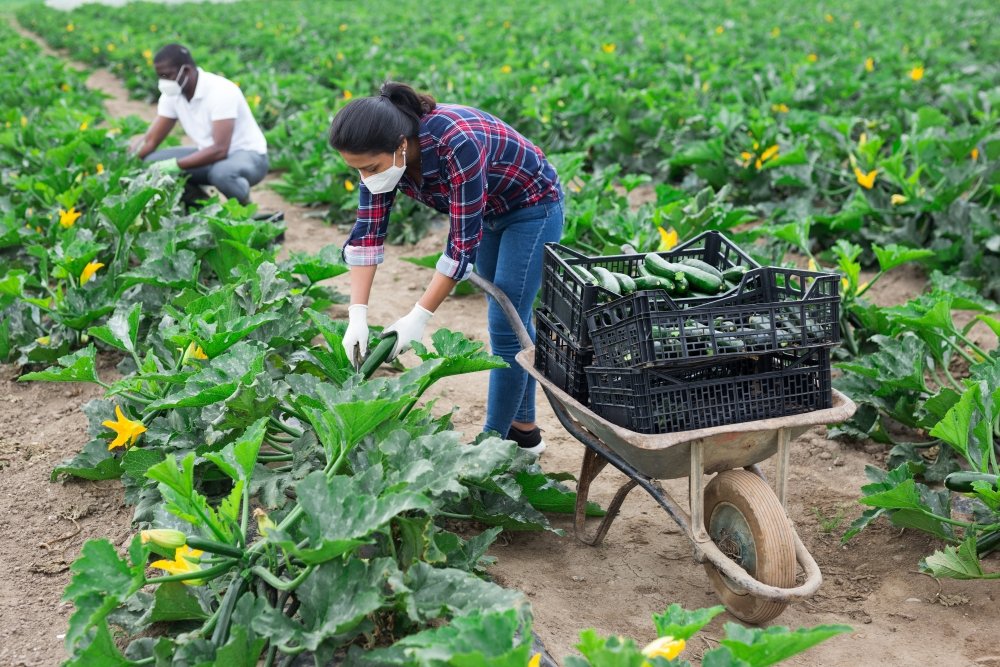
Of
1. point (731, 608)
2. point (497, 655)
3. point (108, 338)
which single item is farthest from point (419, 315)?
point (497, 655)

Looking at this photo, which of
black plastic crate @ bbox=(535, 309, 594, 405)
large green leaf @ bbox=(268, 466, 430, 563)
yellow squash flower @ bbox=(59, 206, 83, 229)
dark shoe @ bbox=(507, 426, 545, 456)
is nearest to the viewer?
large green leaf @ bbox=(268, 466, 430, 563)

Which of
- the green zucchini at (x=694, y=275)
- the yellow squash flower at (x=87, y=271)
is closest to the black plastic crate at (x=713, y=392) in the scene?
the green zucchini at (x=694, y=275)

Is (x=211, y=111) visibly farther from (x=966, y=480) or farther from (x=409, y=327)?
(x=966, y=480)

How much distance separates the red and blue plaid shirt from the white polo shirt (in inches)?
156

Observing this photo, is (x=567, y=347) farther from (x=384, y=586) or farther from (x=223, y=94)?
(x=223, y=94)

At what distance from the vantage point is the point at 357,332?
3.65 meters

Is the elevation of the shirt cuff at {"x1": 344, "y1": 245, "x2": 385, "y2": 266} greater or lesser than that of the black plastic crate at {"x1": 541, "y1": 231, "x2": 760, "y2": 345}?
greater

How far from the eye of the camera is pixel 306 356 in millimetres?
3752

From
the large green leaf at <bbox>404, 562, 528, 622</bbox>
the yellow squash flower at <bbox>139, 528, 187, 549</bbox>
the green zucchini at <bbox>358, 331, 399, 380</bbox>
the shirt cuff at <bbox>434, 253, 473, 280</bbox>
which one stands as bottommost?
the large green leaf at <bbox>404, 562, 528, 622</bbox>

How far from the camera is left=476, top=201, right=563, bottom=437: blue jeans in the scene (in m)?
3.89

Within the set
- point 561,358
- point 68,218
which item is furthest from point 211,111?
point 561,358

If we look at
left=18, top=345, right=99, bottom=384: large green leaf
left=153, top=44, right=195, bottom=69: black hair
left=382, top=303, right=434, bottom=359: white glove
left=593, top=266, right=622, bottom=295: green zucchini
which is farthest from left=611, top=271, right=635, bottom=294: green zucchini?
left=153, top=44, right=195, bottom=69: black hair

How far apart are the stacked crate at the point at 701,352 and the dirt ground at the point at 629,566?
0.70 meters

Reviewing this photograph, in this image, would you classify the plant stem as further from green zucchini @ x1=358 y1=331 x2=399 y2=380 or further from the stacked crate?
the stacked crate
